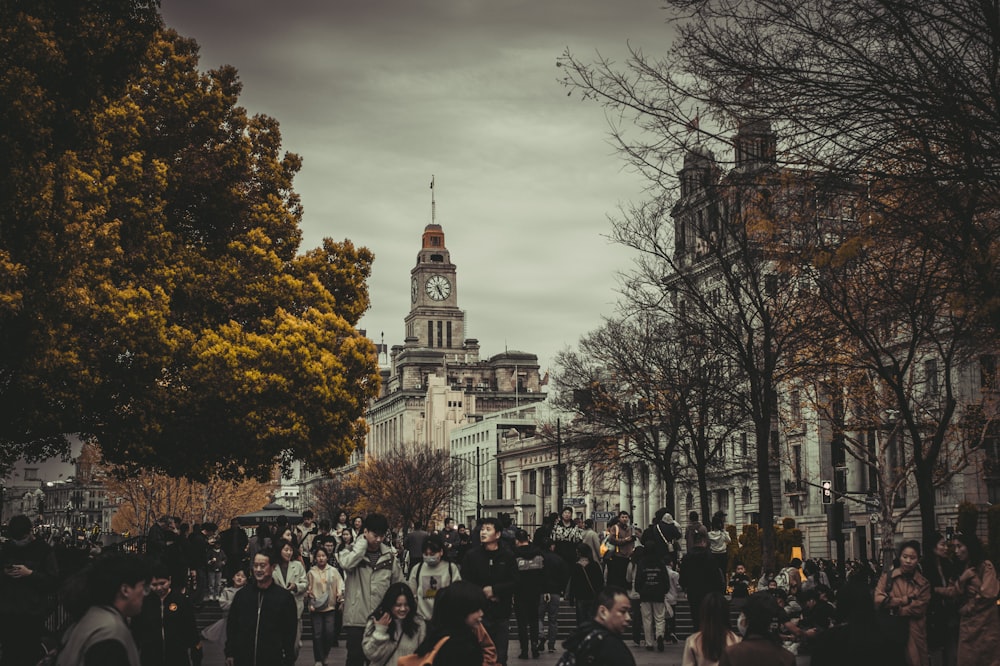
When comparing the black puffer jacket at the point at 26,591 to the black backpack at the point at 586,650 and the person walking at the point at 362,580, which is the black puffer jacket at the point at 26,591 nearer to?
the person walking at the point at 362,580

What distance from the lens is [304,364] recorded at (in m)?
27.0

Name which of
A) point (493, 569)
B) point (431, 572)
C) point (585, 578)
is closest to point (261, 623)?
point (431, 572)

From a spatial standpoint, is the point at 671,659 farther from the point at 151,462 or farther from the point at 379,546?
the point at 151,462

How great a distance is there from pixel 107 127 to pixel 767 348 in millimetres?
14559

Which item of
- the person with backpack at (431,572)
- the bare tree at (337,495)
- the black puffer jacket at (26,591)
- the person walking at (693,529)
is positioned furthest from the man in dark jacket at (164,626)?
the bare tree at (337,495)

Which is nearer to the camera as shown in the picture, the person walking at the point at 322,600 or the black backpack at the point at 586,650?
the black backpack at the point at 586,650

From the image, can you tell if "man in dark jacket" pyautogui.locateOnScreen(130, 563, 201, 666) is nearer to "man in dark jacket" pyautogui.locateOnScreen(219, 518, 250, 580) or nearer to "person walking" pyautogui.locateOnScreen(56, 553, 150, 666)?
"person walking" pyautogui.locateOnScreen(56, 553, 150, 666)

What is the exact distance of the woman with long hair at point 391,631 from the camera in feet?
30.6

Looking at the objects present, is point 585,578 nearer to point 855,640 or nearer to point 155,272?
point 855,640

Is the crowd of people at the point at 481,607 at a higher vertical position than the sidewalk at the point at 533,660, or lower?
higher

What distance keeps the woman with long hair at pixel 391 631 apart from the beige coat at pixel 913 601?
5026 millimetres

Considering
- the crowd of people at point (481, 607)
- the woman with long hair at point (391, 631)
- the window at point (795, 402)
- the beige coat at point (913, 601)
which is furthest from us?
the window at point (795, 402)

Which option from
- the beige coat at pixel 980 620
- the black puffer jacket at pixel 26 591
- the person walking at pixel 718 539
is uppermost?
the person walking at pixel 718 539

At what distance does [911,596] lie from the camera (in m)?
11.9
